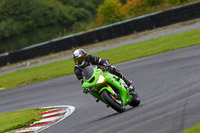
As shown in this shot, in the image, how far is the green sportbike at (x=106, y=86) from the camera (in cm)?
948

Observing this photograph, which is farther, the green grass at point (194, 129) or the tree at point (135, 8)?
the tree at point (135, 8)

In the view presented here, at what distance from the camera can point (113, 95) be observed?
9.55m

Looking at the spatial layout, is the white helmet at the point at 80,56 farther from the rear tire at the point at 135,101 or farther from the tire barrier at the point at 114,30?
the tire barrier at the point at 114,30

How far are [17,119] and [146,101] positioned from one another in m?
4.30

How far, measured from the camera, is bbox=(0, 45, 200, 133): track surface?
7418 mm

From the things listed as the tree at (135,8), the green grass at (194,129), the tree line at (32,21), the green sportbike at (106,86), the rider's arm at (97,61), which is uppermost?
the tree line at (32,21)

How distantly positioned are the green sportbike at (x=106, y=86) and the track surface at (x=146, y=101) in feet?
0.96

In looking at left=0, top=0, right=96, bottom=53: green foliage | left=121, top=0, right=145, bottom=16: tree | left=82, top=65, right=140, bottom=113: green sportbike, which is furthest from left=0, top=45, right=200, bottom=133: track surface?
left=0, top=0, right=96, bottom=53: green foliage

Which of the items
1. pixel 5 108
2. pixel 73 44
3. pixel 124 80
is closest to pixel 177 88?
pixel 124 80

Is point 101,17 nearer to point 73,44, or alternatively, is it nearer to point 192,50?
point 73,44

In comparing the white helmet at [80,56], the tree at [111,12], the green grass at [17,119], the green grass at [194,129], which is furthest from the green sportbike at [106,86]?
the tree at [111,12]

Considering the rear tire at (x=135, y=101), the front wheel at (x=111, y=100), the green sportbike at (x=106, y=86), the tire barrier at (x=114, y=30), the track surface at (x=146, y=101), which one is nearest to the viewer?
the track surface at (x=146, y=101)

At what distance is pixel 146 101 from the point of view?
10.7 metres

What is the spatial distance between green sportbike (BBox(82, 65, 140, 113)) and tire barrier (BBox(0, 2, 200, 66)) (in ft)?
72.1
